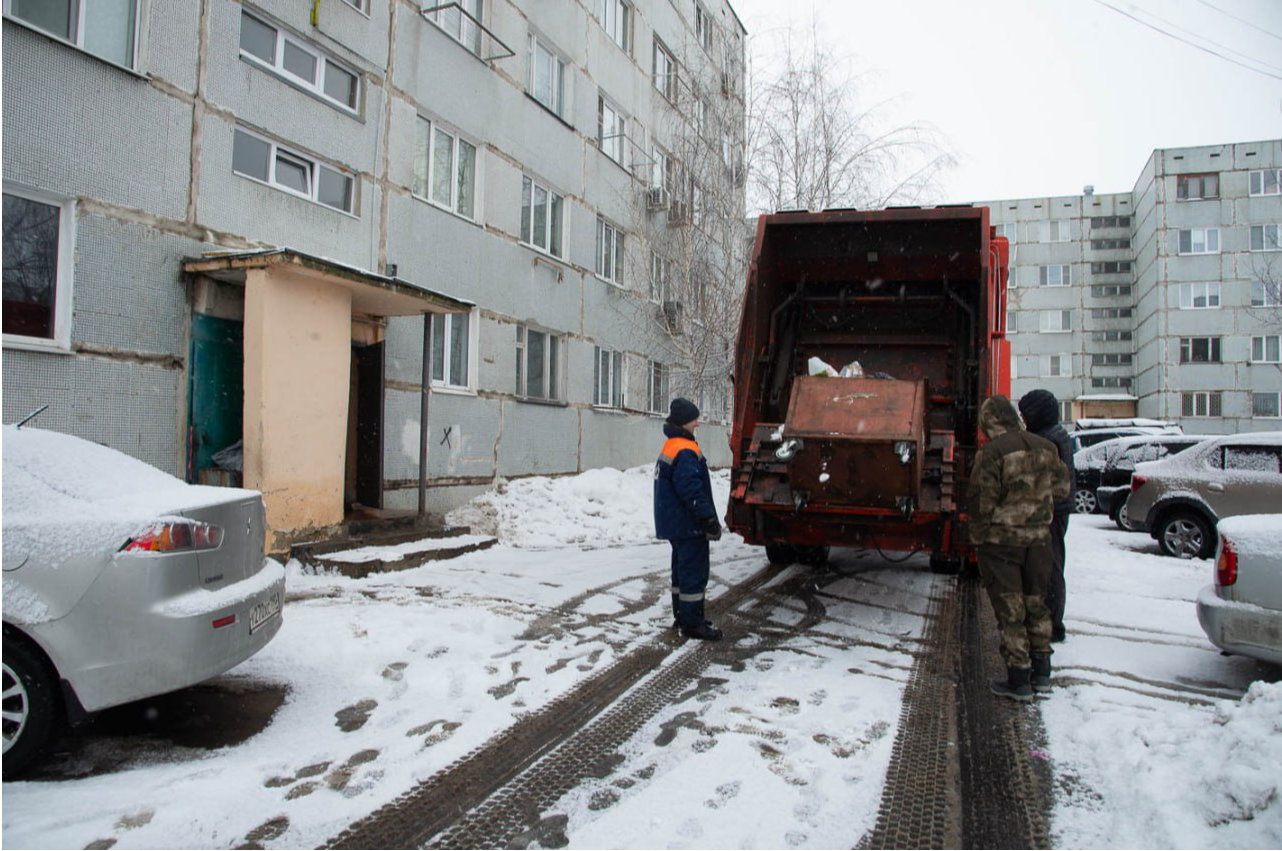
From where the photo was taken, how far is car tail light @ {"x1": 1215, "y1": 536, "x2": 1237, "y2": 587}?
16.0 feet

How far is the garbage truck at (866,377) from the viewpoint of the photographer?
6.06m

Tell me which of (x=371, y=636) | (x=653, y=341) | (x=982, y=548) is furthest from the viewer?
(x=653, y=341)

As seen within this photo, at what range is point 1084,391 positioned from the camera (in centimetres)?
4847

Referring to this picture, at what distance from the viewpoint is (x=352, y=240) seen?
1001 centimetres

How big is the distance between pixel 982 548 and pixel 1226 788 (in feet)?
5.99

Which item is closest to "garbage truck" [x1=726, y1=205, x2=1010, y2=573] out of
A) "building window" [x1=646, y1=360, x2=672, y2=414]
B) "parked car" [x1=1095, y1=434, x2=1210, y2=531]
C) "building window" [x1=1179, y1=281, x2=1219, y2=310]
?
"parked car" [x1=1095, y1=434, x2=1210, y2=531]

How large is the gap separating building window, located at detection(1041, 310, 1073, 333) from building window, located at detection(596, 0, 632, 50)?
39590mm

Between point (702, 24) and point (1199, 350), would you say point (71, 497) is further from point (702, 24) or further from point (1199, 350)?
point (1199, 350)

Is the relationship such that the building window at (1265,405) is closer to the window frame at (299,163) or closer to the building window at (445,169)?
the building window at (445,169)

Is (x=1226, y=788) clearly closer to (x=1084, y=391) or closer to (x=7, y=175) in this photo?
(x=7, y=175)

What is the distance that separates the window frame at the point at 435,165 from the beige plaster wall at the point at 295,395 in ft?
10.4

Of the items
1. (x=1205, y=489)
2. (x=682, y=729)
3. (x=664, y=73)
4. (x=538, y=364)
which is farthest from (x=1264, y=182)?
(x=682, y=729)

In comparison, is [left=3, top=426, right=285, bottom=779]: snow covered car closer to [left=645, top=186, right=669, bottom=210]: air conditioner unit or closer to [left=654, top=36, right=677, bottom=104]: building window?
[left=645, top=186, right=669, bottom=210]: air conditioner unit

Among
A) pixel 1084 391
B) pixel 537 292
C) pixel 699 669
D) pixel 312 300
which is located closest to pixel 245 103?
pixel 312 300
